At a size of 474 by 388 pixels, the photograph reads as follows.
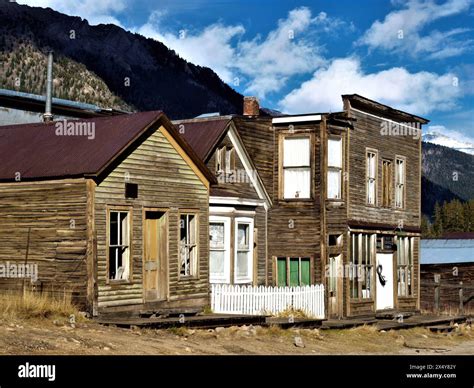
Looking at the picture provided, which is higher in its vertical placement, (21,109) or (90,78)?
(90,78)

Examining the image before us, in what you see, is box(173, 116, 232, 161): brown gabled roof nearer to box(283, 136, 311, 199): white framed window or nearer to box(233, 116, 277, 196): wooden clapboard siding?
box(233, 116, 277, 196): wooden clapboard siding

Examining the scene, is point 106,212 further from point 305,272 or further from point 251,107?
point 251,107

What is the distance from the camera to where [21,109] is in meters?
35.6

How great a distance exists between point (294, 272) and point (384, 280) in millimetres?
4843

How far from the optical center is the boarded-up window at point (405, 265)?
35.7 meters

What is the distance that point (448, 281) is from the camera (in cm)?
4456

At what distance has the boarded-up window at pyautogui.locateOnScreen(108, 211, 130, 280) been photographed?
2234cm

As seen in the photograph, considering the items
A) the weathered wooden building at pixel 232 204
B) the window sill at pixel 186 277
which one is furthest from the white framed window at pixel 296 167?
the window sill at pixel 186 277

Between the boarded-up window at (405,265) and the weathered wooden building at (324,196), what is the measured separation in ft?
8.02
